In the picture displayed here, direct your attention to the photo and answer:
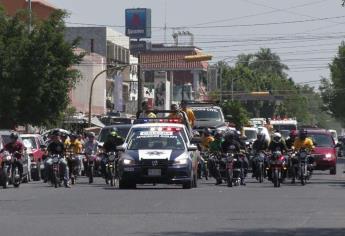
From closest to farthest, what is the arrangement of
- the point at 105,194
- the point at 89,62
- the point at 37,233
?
1. the point at 37,233
2. the point at 105,194
3. the point at 89,62

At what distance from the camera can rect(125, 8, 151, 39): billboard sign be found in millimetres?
123131

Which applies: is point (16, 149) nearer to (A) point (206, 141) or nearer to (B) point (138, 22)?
(A) point (206, 141)

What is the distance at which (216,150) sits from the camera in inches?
1563

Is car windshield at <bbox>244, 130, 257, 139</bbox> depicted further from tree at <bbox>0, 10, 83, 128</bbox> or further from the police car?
the police car

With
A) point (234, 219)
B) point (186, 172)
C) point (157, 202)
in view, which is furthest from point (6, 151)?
point (234, 219)

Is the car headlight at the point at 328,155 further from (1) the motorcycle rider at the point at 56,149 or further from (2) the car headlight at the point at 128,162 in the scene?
(2) the car headlight at the point at 128,162

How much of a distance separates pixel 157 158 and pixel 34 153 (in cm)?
1174

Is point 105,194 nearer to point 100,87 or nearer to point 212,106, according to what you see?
point 212,106

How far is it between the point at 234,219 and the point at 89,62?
7644cm

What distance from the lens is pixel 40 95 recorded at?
54281 millimetres

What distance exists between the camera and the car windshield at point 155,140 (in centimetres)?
3431

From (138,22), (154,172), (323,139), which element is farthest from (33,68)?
(138,22)

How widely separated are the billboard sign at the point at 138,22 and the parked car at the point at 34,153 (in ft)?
254

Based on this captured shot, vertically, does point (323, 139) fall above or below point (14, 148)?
below
